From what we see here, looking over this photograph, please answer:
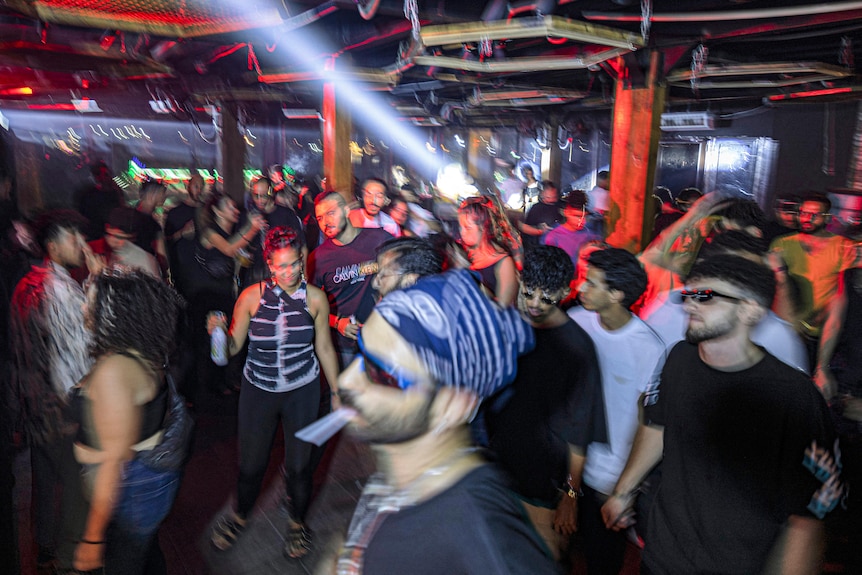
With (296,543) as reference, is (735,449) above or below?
above

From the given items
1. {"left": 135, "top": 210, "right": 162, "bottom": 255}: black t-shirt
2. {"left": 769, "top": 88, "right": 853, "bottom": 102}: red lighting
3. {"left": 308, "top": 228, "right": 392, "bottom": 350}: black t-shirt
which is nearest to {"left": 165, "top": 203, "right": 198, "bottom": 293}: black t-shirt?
{"left": 135, "top": 210, "right": 162, "bottom": 255}: black t-shirt

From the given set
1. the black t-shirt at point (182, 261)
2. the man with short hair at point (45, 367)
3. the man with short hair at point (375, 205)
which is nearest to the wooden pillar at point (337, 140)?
the black t-shirt at point (182, 261)

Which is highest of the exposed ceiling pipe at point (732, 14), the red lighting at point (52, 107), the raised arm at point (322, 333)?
the red lighting at point (52, 107)

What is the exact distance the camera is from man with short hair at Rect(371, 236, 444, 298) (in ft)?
9.38

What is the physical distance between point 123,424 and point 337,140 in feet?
21.4

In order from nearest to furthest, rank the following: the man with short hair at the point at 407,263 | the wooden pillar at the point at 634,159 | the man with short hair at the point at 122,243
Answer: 1. the man with short hair at the point at 407,263
2. the man with short hair at the point at 122,243
3. the wooden pillar at the point at 634,159

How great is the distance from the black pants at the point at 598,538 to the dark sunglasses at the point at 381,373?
Answer: 1631 mm

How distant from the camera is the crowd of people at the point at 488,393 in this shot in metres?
1.32

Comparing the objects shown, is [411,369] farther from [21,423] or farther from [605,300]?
[21,423]

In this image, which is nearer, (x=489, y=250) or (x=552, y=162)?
(x=489, y=250)

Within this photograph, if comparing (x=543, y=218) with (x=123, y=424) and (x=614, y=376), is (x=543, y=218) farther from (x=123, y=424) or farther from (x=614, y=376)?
(x=123, y=424)

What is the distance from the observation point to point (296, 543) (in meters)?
3.21

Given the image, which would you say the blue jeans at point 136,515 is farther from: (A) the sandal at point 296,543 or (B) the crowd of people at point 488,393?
(A) the sandal at point 296,543

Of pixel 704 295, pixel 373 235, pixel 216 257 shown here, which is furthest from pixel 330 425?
pixel 216 257
